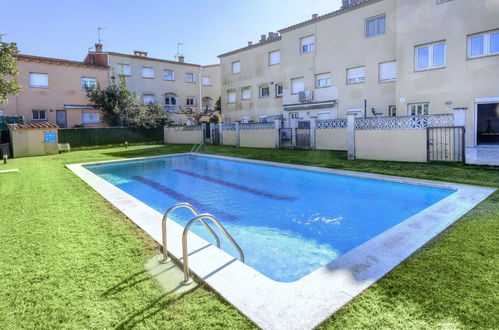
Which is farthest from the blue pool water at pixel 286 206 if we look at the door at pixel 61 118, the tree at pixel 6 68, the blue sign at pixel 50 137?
the door at pixel 61 118

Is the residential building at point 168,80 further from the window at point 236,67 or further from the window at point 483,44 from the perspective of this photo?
the window at point 483,44

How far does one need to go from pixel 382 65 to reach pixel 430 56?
3762 mm

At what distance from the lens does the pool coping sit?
2.93m

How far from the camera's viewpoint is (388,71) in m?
21.3

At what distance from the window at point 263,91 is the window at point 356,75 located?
9237 millimetres

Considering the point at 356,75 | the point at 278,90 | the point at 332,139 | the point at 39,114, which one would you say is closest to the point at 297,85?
the point at 278,90

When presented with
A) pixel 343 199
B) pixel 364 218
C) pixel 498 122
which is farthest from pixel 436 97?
pixel 364 218

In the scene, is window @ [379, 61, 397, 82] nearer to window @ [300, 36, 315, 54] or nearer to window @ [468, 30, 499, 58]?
window @ [468, 30, 499, 58]

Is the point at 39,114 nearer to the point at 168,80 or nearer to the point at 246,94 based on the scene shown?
the point at 168,80

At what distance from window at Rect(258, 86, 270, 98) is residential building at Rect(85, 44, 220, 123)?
27.2 ft

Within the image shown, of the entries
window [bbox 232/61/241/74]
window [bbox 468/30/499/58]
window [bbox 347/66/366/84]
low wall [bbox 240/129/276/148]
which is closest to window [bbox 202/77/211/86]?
window [bbox 232/61/241/74]

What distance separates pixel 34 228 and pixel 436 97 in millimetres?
20033

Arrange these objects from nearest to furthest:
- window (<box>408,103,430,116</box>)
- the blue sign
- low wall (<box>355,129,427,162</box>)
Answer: low wall (<box>355,129,427,162</box>), window (<box>408,103,430,116</box>), the blue sign

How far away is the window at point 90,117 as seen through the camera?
31.7 metres
